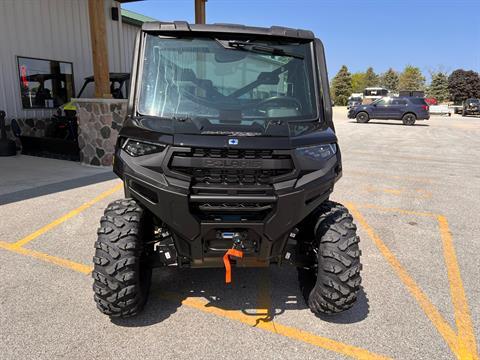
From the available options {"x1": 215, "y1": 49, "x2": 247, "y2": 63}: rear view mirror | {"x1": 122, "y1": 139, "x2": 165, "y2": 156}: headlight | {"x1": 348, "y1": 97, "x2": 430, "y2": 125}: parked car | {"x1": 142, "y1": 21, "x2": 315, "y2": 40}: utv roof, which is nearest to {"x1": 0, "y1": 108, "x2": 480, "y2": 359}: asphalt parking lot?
{"x1": 122, "y1": 139, "x2": 165, "y2": 156}: headlight

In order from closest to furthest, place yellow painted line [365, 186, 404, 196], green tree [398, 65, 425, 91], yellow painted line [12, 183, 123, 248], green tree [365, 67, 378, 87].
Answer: yellow painted line [12, 183, 123, 248], yellow painted line [365, 186, 404, 196], green tree [398, 65, 425, 91], green tree [365, 67, 378, 87]

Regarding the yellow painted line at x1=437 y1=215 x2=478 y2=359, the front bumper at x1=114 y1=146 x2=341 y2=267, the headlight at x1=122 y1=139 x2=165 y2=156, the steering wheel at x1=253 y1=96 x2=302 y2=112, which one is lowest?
the yellow painted line at x1=437 y1=215 x2=478 y2=359

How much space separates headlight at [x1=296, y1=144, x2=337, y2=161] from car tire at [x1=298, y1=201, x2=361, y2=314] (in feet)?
1.53

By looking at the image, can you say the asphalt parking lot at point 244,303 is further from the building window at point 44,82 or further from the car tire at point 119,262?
the building window at point 44,82

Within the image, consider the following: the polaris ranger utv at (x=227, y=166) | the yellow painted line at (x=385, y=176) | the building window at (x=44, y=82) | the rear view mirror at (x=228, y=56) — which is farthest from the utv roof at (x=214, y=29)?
the building window at (x=44, y=82)

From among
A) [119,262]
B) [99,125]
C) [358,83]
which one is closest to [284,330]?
[119,262]

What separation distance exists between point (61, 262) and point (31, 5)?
31.9 feet

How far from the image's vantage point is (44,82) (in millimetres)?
Answer: 11398

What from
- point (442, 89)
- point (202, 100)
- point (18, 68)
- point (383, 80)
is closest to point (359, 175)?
point (202, 100)

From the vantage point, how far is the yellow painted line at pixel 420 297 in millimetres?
2822

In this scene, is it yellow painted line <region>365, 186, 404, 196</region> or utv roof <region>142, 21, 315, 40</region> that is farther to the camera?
yellow painted line <region>365, 186, 404, 196</region>

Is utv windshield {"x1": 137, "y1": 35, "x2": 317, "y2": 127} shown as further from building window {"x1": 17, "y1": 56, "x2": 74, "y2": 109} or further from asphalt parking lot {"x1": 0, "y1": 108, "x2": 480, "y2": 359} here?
building window {"x1": 17, "y1": 56, "x2": 74, "y2": 109}

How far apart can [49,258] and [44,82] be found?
30.3ft

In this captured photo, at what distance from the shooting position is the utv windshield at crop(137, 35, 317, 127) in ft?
9.71
